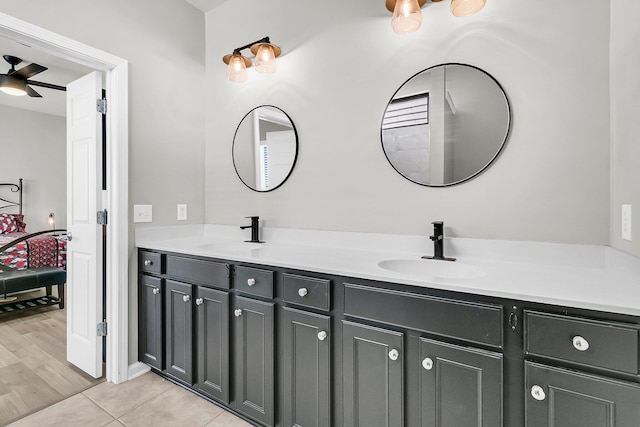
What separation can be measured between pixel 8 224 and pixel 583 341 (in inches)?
256

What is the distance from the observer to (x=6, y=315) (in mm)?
3303

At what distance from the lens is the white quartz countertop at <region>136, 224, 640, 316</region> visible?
38.8 inches

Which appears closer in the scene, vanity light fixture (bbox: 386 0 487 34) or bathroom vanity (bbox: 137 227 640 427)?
bathroom vanity (bbox: 137 227 640 427)

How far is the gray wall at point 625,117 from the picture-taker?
1.10m

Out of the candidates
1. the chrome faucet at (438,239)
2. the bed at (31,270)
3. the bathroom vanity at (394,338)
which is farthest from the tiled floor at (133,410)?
the bed at (31,270)

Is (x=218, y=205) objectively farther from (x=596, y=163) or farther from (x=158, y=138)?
(x=596, y=163)

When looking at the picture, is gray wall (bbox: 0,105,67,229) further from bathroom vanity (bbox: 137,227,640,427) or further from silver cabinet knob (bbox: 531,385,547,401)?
silver cabinet knob (bbox: 531,385,547,401)

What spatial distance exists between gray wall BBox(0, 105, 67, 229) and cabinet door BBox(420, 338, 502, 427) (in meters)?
6.66

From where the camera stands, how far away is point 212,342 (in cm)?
177

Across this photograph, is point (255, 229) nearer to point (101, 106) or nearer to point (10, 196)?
point (101, 106)

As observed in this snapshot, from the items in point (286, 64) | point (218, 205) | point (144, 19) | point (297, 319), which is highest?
point (144, 19)

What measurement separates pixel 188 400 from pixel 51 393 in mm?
890

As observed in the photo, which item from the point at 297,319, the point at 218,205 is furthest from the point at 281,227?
the point at 297,319

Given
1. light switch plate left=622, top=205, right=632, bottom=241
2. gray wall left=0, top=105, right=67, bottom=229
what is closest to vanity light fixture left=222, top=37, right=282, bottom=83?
light switch plate left=622, top=205, right=632, bottom=241
